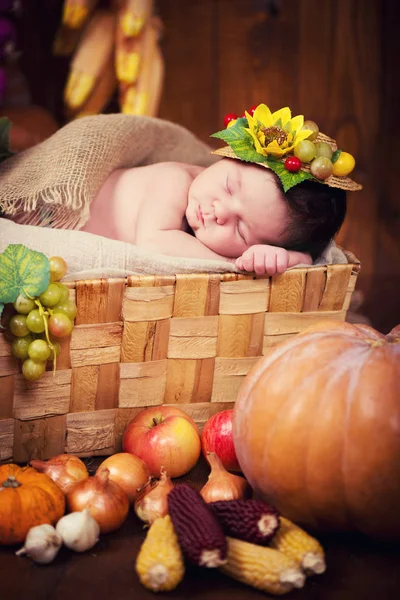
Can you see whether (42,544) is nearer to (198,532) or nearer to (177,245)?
(198,532)

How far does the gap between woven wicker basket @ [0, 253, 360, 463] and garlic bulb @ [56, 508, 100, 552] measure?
0.78 ft

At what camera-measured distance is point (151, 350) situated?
1102 millimetres

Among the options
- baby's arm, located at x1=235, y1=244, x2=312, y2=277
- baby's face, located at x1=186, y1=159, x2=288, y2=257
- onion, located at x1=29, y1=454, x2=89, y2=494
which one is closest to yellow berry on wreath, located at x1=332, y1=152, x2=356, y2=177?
baby's face, located at x1=186, y1=159, x2=288, y2=257

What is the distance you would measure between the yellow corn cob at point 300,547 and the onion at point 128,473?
22 centimetres

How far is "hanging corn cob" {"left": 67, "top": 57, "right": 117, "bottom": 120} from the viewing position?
7.17 feet

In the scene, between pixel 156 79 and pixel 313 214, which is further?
pixel 156 79

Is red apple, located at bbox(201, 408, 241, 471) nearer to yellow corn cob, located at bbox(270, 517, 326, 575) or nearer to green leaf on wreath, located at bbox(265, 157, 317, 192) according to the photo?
yellow corn cob, located at bbox(270, 517, 326, 575)

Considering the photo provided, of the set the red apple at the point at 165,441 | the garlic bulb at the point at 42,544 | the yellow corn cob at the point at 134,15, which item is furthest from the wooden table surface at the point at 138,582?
the yellow corn cob at the point at 134,15

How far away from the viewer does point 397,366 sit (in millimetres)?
859

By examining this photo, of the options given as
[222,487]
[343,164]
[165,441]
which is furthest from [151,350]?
[343,164]

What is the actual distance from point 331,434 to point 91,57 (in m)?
1.60

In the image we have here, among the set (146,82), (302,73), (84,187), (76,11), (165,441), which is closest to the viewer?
(165,441)

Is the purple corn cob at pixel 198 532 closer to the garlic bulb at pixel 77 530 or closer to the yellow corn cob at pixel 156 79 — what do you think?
the garlic bulb at pixel 77 530

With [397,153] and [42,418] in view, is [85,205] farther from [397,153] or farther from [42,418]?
[397,153]
